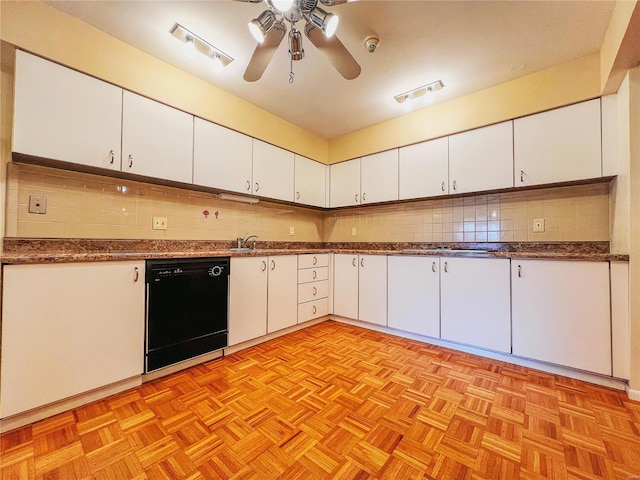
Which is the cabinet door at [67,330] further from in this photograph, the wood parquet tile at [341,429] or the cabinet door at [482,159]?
the cabinet door at [482,159]

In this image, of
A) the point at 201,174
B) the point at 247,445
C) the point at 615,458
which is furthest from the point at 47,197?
the point at 615,458

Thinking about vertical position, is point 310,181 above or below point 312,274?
above

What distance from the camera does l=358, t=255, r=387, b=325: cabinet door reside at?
2814 millimetres

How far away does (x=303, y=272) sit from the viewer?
2.91m

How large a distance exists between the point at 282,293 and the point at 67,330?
5.15 ft

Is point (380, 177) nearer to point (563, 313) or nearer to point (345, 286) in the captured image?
point (345, 286)

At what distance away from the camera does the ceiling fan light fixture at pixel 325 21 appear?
1355mm

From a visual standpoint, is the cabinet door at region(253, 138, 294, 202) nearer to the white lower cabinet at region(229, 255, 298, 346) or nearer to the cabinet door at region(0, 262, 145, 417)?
the white lower cabinet at region(229, 255, 298, 346)

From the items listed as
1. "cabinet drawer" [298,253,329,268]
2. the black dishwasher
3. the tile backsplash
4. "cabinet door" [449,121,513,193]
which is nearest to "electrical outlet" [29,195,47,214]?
the tile backsplash

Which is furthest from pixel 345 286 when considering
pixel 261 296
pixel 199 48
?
pixel 199 48

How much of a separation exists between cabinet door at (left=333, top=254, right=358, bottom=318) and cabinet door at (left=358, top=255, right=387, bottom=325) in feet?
0.22

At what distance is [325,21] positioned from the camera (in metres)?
1.37

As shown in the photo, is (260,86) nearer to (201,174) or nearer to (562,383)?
(201,174)

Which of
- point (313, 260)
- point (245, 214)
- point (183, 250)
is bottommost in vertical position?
point (313, 260)
